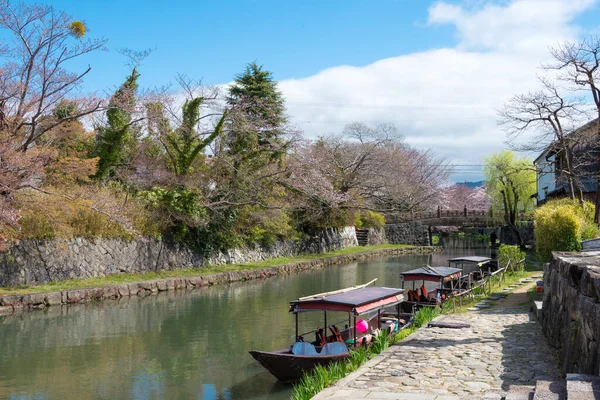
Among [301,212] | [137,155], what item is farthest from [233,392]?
[301,212]

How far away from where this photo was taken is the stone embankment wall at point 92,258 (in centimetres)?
2162

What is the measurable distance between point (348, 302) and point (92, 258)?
608 inches

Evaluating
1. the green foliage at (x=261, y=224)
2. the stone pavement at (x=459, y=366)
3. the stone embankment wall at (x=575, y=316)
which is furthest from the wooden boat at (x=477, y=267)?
the green foliage at (x=261, y=224)

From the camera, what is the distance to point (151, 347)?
15258mm

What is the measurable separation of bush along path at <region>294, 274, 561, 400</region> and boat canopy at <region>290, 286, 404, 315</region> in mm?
1015

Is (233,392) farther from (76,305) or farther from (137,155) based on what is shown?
(137,155)

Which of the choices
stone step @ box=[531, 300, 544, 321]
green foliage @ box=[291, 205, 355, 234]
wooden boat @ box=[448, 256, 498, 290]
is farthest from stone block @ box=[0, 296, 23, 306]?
A: green foliage @ box=[291, 205, 355, 234]

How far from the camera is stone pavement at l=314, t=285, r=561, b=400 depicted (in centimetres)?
860

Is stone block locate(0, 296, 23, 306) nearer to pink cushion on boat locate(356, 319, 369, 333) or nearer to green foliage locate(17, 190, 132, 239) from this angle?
green foliage locate(17, 190, 132, 239)

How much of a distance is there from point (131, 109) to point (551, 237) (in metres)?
18.2

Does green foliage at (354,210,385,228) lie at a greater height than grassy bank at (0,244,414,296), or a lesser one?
greater

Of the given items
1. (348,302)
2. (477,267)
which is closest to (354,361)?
(348,302)

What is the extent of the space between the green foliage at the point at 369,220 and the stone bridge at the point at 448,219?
3.41 m

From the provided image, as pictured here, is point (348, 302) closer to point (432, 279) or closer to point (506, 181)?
point (432, 279)
